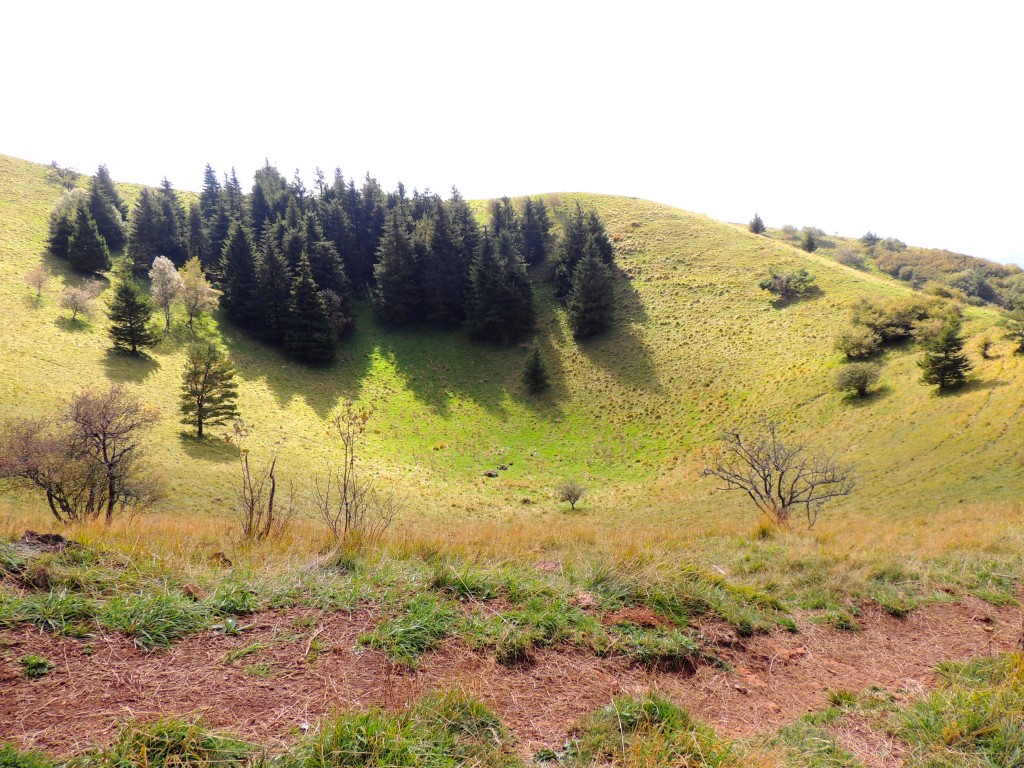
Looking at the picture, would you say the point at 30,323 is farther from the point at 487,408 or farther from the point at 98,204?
the point at 487,408

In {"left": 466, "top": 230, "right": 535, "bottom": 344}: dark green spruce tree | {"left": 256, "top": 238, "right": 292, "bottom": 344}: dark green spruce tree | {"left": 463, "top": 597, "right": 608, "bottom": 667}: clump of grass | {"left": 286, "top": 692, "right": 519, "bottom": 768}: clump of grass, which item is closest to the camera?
{"left": 286, "top": 692, "right": 519, "bottom": 768}: clump of grass

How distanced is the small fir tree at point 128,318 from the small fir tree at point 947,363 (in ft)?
168

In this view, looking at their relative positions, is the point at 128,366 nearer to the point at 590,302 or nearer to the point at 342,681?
the point at 342,681

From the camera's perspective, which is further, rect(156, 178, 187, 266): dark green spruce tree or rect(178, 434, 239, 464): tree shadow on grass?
rect(156, 178, 187, 266): dark green spruce tree

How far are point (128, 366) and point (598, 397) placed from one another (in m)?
35.5

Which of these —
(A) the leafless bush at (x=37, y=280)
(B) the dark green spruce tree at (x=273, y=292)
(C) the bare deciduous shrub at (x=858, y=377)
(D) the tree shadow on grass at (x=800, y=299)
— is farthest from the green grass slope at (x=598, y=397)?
(B) the dark green spruce tree at (x=273, y=292)

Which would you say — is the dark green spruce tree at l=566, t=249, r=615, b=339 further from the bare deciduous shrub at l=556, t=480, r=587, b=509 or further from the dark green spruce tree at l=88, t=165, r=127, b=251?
the dark green spruce tree at l=88, t=165, r=127, b=251

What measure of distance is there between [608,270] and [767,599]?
50.7 metres

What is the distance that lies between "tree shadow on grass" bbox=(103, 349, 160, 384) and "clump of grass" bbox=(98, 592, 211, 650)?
33570 millimetres

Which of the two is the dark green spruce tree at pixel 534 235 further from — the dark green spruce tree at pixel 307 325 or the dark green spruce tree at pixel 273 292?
the dark green spruce tree at pixel 273 292

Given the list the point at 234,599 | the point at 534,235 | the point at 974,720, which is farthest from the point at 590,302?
the point at 234,599

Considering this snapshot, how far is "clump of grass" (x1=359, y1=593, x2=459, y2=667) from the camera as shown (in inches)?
136

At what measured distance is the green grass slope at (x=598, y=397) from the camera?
20547 millimetres

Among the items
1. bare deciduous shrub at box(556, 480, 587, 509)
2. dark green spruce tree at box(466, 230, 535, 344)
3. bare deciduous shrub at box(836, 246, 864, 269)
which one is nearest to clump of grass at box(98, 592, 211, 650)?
bare deciduous shrub at box(556, 480, 587, 509)
